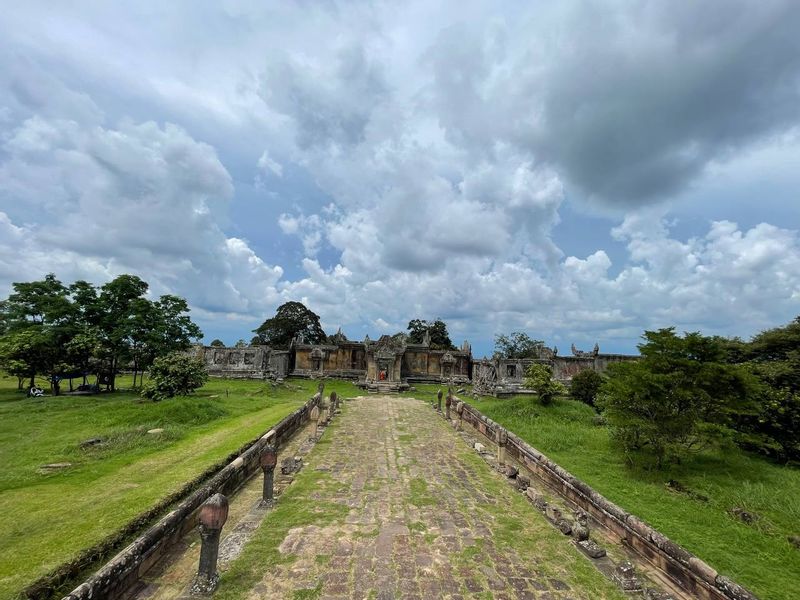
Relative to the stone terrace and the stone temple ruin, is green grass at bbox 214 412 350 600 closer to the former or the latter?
the stone terrace

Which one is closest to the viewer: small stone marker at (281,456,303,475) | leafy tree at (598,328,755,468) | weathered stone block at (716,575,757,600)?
weathered stone block at (716,575,757,600)

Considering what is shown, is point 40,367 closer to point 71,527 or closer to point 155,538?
point 71,527

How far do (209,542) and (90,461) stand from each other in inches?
323

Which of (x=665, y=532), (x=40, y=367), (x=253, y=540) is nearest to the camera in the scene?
(x=253, y=540)

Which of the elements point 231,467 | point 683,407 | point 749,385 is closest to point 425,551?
point 231,467

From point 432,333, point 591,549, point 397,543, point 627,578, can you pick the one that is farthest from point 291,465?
point 432,333

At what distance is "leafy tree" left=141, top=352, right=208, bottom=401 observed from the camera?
1948 centimetres

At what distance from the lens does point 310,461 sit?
1076cm

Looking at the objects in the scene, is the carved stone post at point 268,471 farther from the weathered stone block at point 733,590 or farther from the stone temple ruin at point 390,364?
the stone temple ruin at point 390,364

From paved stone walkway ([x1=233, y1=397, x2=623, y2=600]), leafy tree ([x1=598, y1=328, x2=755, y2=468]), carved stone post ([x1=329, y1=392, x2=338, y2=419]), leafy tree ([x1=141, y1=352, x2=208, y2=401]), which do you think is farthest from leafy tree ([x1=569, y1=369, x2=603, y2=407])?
leafy tree ([x1=141, y1=352, x2=208, y2=401])

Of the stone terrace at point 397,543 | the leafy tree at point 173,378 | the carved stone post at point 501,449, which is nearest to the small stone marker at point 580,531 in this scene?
the stone terrace at point 397,543

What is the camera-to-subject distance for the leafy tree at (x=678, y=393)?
10.8 meters

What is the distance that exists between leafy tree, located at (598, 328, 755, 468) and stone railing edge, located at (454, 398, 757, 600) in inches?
139

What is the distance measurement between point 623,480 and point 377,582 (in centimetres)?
832
